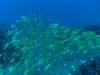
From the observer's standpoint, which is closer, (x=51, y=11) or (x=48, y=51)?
(x=48, y=51)

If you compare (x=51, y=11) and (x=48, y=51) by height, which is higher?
(x=51, y=11)

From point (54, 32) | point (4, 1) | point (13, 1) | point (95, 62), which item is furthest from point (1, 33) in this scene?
point (4, 1)

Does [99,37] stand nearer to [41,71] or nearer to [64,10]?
[41,71]

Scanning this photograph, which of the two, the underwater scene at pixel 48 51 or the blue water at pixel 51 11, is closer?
the underwater scene at pixel 48 51

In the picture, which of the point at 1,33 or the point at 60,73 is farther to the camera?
the point at 1,33

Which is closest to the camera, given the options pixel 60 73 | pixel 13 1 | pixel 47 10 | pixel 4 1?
pixel 60 73

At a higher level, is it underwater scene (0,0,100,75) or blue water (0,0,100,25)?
blue water (0,0,100,25)

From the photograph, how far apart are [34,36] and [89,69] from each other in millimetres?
3144

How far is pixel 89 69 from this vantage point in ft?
20.3

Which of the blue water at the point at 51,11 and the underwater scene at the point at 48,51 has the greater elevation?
the blue water at the point at 51,11

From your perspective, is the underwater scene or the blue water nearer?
the underwater scene

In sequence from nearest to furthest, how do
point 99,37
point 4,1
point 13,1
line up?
point 99,37 < point 13,1 < point 4,1

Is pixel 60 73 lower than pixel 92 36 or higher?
lower

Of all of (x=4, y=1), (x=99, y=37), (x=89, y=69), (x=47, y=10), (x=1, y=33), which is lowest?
(x=89, y=69)
